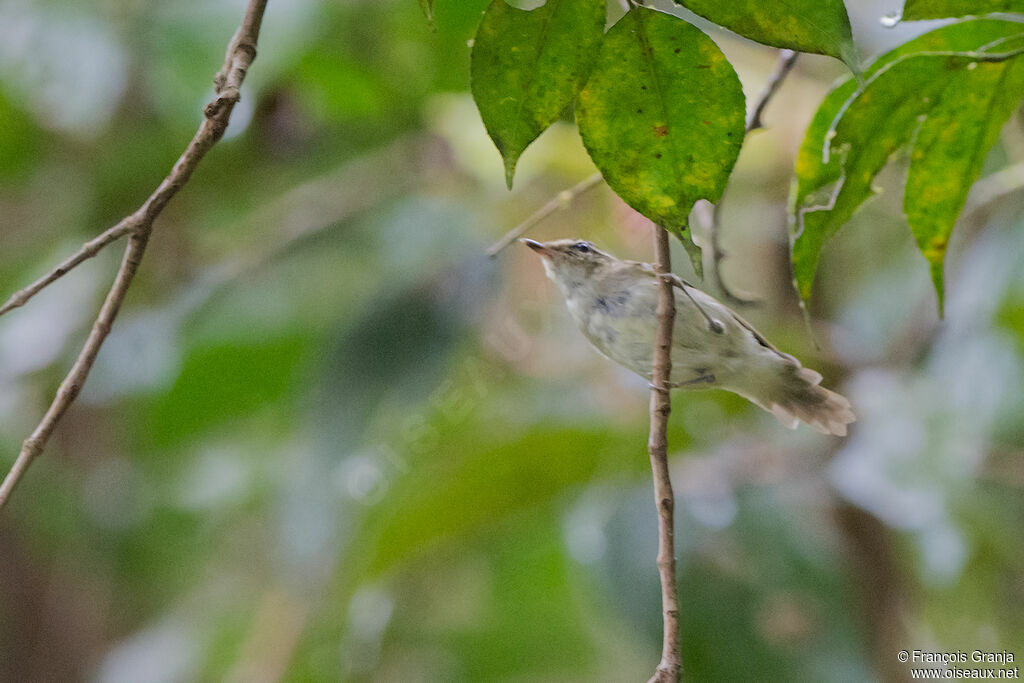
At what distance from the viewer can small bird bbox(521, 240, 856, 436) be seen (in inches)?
66.4

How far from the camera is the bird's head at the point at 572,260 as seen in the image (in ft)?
5.93

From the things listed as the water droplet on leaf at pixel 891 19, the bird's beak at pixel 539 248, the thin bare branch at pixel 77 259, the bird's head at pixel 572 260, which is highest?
the thin bare branch at pixel 77 259

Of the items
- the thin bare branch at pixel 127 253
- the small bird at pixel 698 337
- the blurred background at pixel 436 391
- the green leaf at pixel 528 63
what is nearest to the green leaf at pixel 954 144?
the green leaf at pixel 528 63

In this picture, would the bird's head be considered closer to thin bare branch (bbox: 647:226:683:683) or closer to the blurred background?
the blurred background

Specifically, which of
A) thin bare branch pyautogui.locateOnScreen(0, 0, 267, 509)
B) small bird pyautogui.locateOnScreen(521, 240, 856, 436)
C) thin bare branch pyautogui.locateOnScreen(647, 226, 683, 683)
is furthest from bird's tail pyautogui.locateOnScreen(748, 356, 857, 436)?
thin bare branch pyautogui.locateOnScreen(0, 0, 267, 509)


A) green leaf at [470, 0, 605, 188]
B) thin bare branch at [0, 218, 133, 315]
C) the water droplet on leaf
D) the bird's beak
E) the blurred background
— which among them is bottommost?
the blurred background

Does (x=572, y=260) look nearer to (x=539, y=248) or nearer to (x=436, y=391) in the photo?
(x=539, y=248)

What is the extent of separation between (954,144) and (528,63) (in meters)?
0.52

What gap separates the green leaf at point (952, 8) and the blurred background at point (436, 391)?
1.03 metres

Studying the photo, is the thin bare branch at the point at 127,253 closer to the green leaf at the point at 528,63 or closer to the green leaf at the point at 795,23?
the green leaf at the point at 528,63

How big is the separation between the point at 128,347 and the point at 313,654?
981 mm

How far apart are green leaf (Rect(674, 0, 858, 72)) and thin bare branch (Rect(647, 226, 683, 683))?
0.21 metres

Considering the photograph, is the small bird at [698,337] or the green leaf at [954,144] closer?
the green leaf at [954,144]

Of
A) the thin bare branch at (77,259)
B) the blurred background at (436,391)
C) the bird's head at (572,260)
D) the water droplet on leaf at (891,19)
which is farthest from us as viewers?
the blurred background at (436,391)
